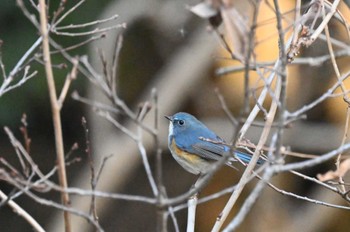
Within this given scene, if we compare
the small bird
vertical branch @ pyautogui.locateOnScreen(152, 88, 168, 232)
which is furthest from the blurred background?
vertical branch @ pyautogui.locateOnScreen(152, 88, 168, 232)

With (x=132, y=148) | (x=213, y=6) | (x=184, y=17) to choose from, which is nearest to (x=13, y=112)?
(x=132, y=148)

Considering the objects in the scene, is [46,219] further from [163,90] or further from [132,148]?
[163,90]

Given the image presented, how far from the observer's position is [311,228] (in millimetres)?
6957

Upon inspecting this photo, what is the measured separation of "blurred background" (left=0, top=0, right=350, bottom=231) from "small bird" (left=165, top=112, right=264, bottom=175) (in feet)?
8.06

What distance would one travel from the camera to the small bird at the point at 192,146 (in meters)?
4.02

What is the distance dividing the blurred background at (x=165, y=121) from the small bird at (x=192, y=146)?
2.46 m

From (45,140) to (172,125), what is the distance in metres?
3.13

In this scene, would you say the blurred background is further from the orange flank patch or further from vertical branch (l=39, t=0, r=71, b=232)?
vertical branch (l=39, t=0, r=71, b=232)

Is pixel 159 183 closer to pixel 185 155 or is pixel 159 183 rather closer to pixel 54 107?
pixel 54 107

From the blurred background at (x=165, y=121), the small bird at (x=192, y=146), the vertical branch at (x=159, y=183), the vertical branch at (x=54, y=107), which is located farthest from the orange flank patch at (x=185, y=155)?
the blurred background at (x=165, y=121)

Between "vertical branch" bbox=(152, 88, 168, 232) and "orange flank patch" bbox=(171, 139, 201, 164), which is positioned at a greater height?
"vertical branch" bbox=(152, 88, 168, 232)

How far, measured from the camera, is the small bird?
13.2 feet

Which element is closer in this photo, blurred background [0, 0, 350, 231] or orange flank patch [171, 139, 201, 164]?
orange flank patch [171, 139, 201, 164]

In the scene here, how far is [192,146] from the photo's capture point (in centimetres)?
409
